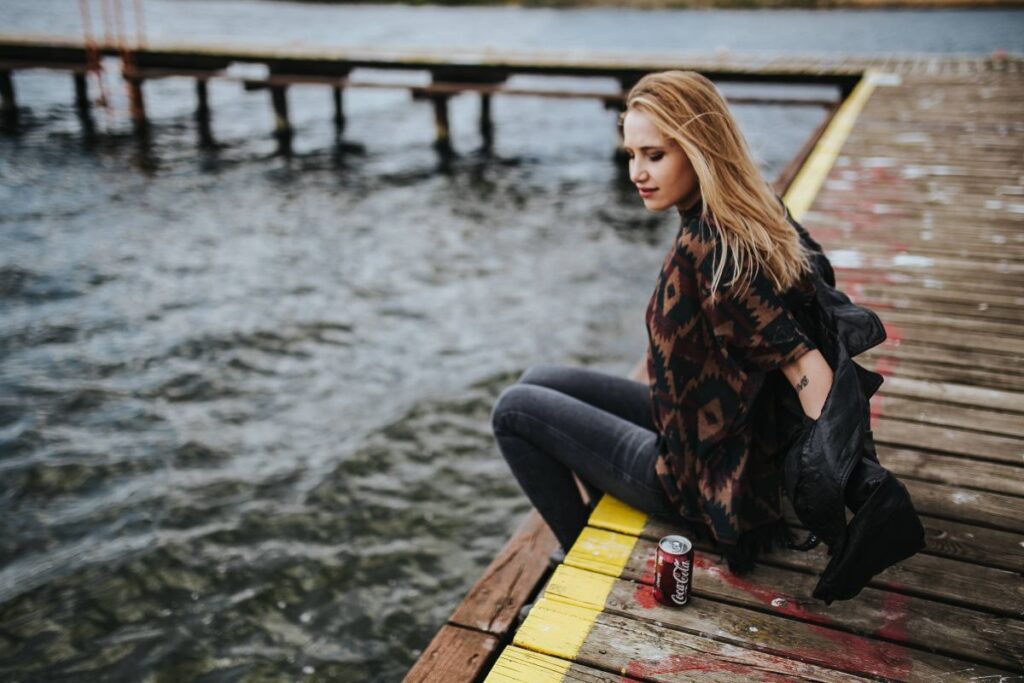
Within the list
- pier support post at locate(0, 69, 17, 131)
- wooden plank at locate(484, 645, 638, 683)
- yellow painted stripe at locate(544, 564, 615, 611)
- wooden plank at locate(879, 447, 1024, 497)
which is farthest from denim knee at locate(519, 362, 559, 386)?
pier support post at locate(0, 69, 17, 131)

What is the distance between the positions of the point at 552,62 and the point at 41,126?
36.2 feet

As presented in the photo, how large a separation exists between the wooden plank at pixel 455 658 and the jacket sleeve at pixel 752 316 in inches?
49.1

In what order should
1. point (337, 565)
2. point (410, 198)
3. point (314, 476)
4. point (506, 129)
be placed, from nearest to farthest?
point (337, 565), point (314, 476), point (410, 198), point (506, 129)

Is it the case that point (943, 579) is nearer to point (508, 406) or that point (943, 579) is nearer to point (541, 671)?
point (541, 671)

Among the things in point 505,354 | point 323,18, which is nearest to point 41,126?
point 505,354

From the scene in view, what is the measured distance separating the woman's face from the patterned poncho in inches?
3.4

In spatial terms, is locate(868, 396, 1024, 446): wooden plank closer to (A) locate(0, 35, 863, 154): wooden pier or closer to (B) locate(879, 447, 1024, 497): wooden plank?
(B) locate(879, 447, 1024, 497): wooden plank

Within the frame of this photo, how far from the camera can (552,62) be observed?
50.8ft

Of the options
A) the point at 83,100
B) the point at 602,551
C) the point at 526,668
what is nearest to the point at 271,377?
the point at 602,551

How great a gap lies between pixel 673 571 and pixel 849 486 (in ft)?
1.93

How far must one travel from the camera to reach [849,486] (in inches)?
89.6

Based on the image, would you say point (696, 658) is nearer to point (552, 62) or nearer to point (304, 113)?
point (552, 62)

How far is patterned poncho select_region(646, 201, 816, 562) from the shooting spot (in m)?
2.46

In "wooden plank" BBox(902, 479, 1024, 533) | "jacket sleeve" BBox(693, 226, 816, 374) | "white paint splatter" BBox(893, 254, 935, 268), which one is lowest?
"wooden plank" BBox(902, 479, 1024, 533)
